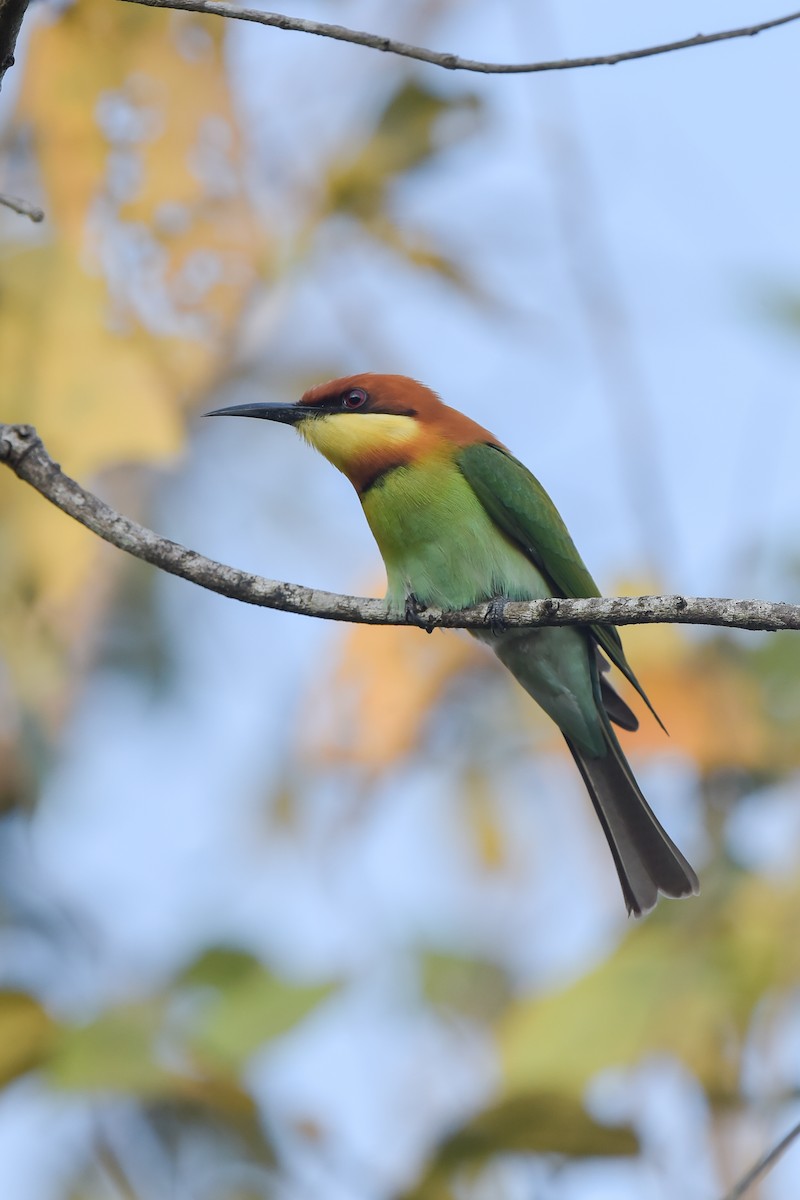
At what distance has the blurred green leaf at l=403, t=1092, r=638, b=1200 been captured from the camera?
259 cm

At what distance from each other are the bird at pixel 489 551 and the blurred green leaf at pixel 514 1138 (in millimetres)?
581

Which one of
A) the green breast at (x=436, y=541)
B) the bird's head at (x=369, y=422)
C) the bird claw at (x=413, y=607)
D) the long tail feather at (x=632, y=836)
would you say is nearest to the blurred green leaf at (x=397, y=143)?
the bird's head at (x=369, y=422)

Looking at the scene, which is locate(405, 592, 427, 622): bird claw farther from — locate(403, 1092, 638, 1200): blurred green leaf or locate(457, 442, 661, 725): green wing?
locate(403, 1092, 638, 1200): blurred green leaf

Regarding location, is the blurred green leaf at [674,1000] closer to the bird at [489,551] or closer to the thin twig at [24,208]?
the bird at [489,551]

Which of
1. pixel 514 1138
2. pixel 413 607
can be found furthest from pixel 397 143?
pixel 514 1138

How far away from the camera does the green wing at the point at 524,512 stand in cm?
325

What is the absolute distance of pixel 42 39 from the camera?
2670 millimetres

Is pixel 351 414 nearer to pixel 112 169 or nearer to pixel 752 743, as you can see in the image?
pixel 112 169

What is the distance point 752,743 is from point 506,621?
1325 mm

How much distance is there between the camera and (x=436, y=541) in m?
3.11

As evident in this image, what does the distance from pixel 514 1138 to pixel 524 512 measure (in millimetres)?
1370

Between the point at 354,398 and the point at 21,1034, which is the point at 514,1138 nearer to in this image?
the point at 21,1034

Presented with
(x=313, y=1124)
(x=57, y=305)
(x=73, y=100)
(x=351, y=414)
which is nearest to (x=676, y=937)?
(x=313, y=1124)

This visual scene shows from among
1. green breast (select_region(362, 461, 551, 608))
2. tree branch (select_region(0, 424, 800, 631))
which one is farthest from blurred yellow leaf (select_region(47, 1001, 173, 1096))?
green breast (select_region(362, 461, 551, 608))
